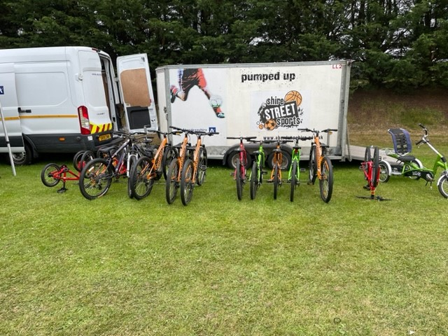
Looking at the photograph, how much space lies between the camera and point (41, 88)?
271 inches

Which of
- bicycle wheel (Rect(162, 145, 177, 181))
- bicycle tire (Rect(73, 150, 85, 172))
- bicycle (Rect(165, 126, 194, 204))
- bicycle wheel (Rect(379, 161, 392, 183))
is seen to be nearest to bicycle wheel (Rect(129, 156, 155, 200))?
bicycle wheel (Rect(162, 145, 177, 181))

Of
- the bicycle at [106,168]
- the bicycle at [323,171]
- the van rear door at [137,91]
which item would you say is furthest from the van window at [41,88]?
the bicycle at [323,171]

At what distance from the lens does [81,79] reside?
6.66m

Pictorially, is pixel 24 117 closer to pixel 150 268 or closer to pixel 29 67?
pixel 29 67

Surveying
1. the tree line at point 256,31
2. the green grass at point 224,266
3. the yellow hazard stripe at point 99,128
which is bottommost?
the green grass at point 224,266

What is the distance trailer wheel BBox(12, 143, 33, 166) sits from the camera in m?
7.34

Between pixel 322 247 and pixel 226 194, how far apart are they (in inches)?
83.9

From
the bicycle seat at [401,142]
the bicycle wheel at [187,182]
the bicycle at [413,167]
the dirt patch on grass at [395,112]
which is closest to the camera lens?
the bicycle wheel at [187,182]

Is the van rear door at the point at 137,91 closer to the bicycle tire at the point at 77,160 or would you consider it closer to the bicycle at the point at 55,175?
the bicycle tire at the point at 77,160

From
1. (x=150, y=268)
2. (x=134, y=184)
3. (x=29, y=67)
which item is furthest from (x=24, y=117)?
(x=150, y=268)

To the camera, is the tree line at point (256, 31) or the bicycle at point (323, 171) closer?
the bicycle at point (323, 171)

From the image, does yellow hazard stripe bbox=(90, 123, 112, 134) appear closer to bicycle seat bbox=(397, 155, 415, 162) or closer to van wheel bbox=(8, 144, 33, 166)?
van wheel bbox=(8, 144, 33, 166)

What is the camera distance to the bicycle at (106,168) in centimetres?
495

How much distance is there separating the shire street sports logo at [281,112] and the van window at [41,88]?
4039 mm
